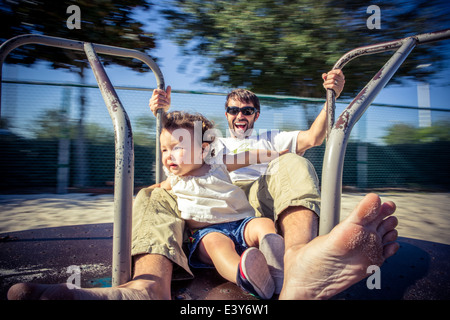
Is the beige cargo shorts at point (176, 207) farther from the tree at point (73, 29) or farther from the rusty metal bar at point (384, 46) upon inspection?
the tree at point (73, 29)

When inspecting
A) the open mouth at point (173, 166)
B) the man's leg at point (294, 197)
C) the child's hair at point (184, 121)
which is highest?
the child's hair at point (184, 121)

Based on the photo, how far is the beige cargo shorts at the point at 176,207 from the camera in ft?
3.05

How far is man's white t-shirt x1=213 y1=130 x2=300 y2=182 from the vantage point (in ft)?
5.18

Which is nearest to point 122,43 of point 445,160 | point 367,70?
point 367,70

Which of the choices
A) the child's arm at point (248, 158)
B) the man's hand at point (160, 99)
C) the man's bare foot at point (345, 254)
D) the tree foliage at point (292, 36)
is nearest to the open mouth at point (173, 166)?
the child's arm at point (248, 158)

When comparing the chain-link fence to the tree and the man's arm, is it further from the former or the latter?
the man's arm

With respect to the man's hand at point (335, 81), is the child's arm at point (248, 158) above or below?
below

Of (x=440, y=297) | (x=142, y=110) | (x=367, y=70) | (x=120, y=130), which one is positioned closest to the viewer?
(x=120, y=130)

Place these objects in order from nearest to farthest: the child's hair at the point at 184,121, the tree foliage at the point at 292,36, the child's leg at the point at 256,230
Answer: the child's leg at the point at 256,230 → the child's hair at the point at 184,121 → the tree foliage at the point at 292,36

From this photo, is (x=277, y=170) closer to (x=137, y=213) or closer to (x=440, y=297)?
(x=137, y=213)

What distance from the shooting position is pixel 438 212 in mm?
3330

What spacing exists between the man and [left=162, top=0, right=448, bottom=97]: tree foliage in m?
3.31
